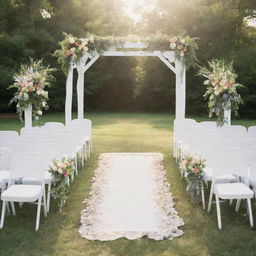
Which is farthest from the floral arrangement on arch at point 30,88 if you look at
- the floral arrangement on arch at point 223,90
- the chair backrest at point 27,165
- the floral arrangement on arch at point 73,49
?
the chair backrest at point 27,165

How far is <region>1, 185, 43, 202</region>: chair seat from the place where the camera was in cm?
505

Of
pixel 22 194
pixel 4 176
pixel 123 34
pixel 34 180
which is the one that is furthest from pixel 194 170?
pixel 123 34

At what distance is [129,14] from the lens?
103 ft

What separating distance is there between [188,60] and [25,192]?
6865 mm

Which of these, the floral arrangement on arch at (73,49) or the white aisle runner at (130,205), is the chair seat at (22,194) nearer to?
the white aisle runner at (130,205)

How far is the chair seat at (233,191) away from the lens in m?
5.13

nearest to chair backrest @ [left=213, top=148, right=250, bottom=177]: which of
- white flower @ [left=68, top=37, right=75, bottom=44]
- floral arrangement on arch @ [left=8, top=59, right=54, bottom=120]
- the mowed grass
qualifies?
the mowed grass

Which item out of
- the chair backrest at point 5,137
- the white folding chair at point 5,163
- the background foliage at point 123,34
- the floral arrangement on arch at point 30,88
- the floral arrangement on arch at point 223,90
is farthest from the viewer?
the background foliage at point 123,34

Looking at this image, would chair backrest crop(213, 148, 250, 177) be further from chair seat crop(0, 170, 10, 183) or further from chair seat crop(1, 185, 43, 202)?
chair seat crop(0, 170, 10, 183)

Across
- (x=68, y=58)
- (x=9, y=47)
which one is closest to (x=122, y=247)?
(x=68, y=58)

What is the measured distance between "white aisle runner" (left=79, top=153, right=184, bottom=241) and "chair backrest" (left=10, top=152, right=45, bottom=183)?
894 mm

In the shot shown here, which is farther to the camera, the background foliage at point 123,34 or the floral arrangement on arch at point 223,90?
the background foliage at point 123,34

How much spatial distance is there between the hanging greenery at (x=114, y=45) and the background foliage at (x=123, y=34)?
13.0 meters

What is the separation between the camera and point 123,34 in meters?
30.1
